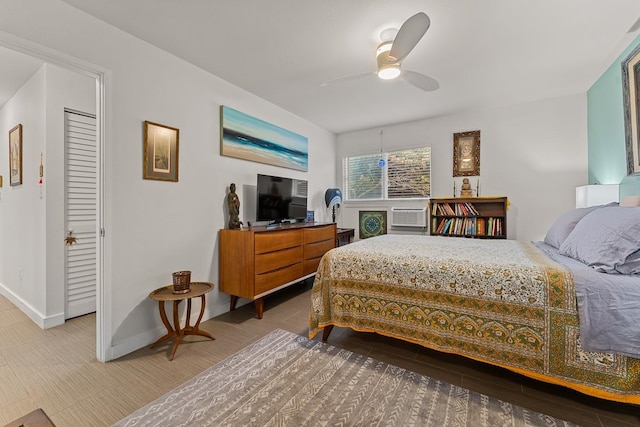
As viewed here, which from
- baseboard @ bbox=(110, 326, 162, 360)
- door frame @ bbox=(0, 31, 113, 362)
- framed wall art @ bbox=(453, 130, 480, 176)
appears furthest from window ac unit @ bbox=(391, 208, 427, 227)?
door frame @ bbox=(0, 31, 113, 362)

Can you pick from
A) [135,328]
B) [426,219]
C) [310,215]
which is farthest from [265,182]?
[426,219]

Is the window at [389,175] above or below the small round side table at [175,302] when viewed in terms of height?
above

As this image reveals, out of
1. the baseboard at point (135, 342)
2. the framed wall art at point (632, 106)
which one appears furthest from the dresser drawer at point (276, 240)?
the framed wall art at point (632, 106)

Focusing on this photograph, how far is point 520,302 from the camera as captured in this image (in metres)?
1.55

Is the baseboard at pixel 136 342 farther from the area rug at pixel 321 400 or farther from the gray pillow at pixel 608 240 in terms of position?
the gray pillow at pixel 608 240

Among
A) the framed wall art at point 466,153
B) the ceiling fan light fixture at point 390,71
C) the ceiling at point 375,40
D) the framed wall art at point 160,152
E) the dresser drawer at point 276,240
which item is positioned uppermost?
the ceiling at point 375,40

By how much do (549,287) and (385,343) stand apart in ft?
4.09

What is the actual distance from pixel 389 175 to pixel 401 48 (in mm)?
2985

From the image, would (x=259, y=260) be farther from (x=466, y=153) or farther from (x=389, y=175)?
(x=466, y=153)

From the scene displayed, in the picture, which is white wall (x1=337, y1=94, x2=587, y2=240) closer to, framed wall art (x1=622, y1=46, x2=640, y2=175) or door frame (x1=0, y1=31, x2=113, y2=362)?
framed wall art (x1=622, y1=46, x2=640, y2=175)

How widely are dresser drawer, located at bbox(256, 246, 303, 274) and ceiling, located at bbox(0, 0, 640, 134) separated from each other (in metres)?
1.92

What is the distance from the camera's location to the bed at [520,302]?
1363 millimetres

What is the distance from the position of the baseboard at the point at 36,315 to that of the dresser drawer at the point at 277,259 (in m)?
2.01

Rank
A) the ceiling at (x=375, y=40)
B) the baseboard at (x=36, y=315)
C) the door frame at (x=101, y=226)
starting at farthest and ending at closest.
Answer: the baseboard at (x=36, y=315) < the door frame at (x=101, y=226) < the ceiling at (x=375, y=40)
